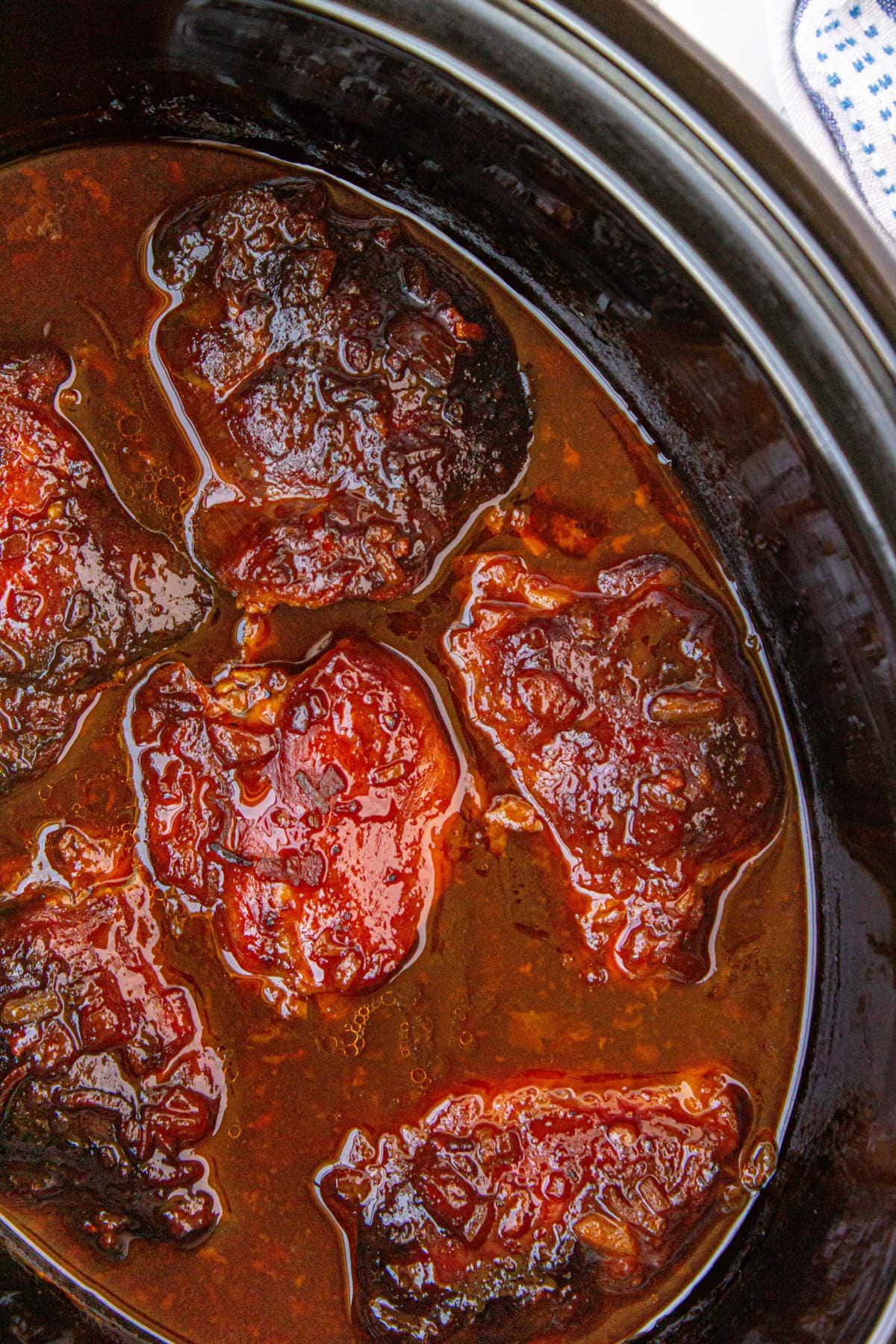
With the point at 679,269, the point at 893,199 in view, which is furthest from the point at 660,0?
the point at 679,269

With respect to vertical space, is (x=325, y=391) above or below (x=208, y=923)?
above

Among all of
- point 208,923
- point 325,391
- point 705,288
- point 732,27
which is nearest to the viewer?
point 705,288

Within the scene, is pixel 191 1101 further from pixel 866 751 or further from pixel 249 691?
pixel 866 751

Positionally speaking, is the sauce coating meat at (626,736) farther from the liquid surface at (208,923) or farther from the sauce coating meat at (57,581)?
the sauce coating meat at (57,581)

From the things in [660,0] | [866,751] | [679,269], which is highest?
[660,0]

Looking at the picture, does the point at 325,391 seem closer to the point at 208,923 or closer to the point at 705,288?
the point at 705,288

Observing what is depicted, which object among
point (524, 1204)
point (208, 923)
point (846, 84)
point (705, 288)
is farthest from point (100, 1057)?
point (846, 84)
